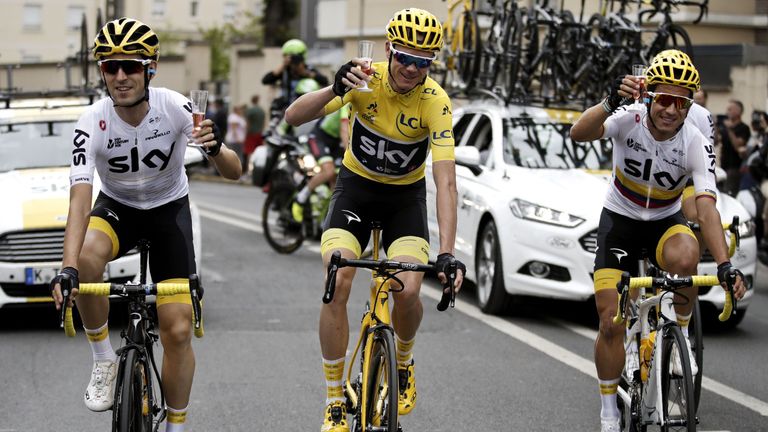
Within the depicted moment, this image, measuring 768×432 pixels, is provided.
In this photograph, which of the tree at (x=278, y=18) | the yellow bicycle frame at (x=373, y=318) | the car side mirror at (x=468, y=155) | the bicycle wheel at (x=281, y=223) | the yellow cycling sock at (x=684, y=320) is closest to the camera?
the yellow bicycle frame at (x=373, y=318)

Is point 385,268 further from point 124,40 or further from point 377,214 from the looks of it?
point 124,40

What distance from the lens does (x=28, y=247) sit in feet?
35.0

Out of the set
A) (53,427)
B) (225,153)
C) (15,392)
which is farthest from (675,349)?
(15,392)

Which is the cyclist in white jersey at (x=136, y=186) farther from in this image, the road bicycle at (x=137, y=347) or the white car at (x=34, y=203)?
the white car at (x=34, y=203)

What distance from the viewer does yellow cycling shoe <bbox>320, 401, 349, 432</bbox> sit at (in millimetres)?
6789

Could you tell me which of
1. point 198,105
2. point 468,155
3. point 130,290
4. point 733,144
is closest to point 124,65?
point 198,105

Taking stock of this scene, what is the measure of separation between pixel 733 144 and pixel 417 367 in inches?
360

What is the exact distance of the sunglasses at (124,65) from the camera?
21.2 ft

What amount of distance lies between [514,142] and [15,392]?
5.29 meters

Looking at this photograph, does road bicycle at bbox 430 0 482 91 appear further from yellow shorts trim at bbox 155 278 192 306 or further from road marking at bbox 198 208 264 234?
yellow shorts trim at bbox 155 278 192 306

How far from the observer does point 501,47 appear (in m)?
15.1

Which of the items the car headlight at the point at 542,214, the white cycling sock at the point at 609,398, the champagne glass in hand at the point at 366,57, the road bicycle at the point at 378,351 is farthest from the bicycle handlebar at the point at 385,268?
the car headlight at the point at 542,214

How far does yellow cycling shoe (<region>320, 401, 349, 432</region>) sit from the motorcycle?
9059 mm

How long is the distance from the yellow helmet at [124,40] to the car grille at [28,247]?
4440 mm
